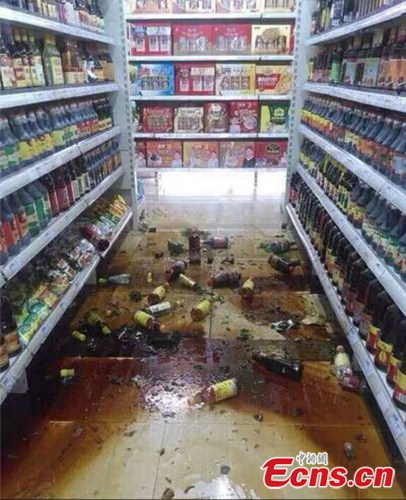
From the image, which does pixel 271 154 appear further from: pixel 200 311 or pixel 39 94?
pixel 39 94

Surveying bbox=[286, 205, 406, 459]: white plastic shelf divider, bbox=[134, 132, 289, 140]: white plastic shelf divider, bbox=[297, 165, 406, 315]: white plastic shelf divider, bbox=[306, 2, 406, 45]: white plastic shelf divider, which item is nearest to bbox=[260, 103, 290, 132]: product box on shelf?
bbox=[134, 132, 289, 140]: white plastic shelf divider

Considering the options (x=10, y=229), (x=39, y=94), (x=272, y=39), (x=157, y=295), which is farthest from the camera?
(x=272, y=39)

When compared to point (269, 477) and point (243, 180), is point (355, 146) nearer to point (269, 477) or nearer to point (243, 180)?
point (269, 477)

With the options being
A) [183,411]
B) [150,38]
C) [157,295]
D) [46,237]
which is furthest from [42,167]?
[150,38]

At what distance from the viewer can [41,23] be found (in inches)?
80.4

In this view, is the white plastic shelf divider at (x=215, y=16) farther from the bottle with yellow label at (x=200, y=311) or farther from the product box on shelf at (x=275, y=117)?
the bottle with yellow label at (x=200, y=311)

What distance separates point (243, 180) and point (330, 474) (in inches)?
201

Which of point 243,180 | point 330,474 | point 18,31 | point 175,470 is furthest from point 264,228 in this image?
point 330,474

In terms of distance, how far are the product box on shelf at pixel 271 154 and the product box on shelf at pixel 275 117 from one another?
149 millimetres

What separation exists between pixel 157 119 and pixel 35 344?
335 centimetres

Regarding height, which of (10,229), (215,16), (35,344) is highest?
(215,16)

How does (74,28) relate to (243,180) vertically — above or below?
above

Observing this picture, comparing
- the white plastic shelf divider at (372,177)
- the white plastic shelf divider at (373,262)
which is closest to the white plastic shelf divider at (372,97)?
the white plastic shelf divider at (372,177)

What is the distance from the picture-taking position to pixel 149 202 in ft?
16.1
